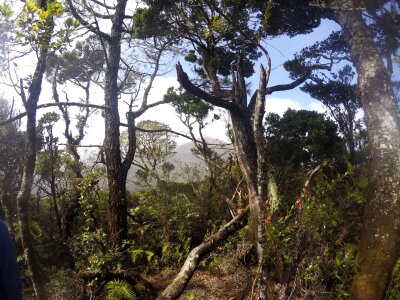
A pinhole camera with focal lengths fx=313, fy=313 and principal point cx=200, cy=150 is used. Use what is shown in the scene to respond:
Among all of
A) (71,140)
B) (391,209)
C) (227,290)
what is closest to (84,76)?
(71,140)

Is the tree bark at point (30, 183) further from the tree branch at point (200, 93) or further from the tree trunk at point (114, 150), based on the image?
the tree branch at point (200, 93)

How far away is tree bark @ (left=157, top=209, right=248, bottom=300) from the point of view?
3.76 metres

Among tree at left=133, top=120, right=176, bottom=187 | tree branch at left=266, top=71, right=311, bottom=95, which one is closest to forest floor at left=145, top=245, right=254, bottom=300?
tree branch at left=266, top=71, right=311, bottom=95

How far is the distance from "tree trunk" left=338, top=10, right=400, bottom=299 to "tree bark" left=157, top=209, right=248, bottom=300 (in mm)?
1900

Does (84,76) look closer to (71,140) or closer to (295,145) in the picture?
(71,140)

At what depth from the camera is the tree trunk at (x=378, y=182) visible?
Answer: 14.3 feet

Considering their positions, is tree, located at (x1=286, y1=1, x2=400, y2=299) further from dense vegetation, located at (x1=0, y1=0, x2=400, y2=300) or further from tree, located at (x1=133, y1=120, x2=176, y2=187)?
tree, located at (x1=133, y1=120, x2=176, y2=187)

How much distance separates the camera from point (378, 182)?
4809 millimetres

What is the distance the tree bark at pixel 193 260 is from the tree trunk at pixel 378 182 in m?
1.90

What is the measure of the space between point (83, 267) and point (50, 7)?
4666mm

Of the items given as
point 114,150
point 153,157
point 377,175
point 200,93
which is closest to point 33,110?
point 114,150

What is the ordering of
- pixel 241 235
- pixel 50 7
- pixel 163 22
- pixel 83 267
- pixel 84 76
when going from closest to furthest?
pixel 50 7 → pixel 241 235 → pixel 83 267 → pixel 163 22 → pixel 84 76

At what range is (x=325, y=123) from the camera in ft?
32.5

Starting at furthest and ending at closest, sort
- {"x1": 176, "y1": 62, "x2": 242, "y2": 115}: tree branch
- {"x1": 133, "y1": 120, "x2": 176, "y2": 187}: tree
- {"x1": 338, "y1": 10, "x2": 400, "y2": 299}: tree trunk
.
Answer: {"x1": 133, "y1": 120, "x2": 176, "y2": 187}: tree → {"x1": 176, "y1": 62, "x2": 242, "y2": 115}: tree branch → {"x1": 338, "y1": 10, "x2": 400, "y2": 299}: tree trunk
